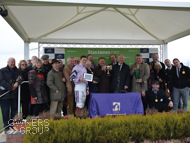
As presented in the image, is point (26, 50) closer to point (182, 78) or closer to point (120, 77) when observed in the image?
point (120, 77)

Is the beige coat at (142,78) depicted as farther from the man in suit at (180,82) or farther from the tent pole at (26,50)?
the tent pole at (26,50)

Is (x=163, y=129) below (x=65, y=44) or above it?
below

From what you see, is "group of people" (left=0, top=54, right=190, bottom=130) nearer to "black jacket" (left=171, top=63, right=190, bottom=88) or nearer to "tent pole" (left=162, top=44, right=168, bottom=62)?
"black jacket" (left=171, top=63, right=190, bottom=88)

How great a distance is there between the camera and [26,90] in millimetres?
4418

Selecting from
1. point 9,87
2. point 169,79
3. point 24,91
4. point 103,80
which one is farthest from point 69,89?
point 169,79

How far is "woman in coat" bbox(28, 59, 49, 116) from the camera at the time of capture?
13.1 ft

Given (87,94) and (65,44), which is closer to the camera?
(87,94)

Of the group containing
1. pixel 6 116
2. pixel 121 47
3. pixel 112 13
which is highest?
pixel 112 13

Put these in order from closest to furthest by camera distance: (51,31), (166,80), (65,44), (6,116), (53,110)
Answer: (6,116), (53,110), (166,80), (51,31), (65,44)

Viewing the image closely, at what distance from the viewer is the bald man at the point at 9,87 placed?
3.99 meters

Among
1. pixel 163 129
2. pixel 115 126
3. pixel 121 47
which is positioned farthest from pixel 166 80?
pixel 115 126

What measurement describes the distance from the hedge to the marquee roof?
7.49ft

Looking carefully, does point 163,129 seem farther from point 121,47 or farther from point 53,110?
point 121,47

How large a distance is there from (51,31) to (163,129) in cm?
508
